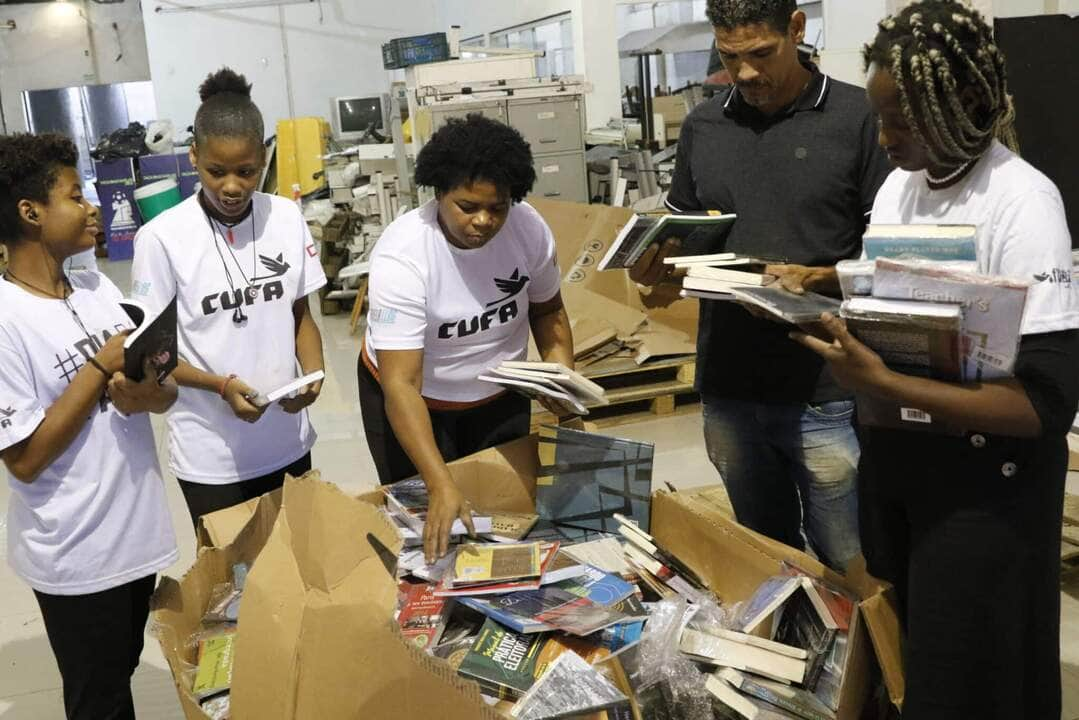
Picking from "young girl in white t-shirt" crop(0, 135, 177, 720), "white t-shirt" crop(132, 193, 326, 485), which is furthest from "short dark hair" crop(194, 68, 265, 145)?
"young girl in white t-shirt" crop(0, 135, 177, 720)

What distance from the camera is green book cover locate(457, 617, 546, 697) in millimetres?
1580

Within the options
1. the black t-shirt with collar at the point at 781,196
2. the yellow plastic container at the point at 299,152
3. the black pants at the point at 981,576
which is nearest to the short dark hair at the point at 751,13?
the black t-shirt with collar at the point at 781,196

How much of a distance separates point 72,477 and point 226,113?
0.83 meters

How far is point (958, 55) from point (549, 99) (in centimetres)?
451

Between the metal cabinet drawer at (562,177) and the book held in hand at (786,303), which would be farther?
the metal cabinet drawer at (562,177)

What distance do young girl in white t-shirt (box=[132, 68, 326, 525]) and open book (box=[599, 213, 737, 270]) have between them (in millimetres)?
745

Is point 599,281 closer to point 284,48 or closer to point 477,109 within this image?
point 477,109

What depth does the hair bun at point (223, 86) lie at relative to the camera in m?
2.23

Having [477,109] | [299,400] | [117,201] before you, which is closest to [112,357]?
[299,400]

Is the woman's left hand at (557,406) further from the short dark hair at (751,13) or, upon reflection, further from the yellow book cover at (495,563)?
the short dark hair at (751,13)

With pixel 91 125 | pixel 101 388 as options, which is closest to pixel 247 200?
pixel 101 388

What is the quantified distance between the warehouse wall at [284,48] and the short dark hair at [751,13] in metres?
12.2

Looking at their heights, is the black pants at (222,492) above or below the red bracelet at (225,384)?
below

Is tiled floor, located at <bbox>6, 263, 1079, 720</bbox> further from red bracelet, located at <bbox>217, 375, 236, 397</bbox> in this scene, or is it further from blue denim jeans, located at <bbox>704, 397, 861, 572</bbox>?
blue denim jeans, located at <bbox>704, 397, 861, 572</bbox>
